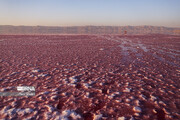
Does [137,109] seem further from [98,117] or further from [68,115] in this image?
[68,115]

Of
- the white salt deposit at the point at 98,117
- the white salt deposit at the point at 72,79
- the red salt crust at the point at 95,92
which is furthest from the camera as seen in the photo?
the white salt deposit at the point at 72,79

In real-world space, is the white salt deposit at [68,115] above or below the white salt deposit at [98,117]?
above

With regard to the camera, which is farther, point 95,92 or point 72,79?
point 72,79

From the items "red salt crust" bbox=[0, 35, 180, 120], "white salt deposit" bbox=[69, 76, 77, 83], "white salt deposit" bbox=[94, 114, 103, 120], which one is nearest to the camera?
"white salt deposit" bbox=[94, 114, 103, 120]

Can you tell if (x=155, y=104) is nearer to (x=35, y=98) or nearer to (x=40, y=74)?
(x=35, y=98)

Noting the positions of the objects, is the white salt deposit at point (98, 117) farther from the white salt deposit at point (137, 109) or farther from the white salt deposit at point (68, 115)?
the white salt deposit at point (137, 109)

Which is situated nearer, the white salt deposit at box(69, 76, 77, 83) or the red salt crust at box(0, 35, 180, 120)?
the red salt crust at box(0, 35, 180, 120)

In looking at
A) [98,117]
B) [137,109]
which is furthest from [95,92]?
[137,109]

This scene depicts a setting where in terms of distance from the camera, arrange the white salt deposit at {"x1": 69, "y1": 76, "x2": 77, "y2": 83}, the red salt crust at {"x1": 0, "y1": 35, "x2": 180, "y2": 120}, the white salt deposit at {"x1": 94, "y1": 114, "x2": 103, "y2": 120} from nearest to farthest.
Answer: the white salt deposit at {"x1": 94, "y1": 114, "x2": 103, "y2": 120}, the red salt crust at {"x1": 0, "y1": 35, "x2": 180, "y2": 120}, the white salt deposit at {"x1": 69, "y1": 76, "x2": 77, "y2": 83}

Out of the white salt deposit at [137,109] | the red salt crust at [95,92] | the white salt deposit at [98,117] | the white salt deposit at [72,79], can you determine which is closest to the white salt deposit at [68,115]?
the red salt crust at [95,92]

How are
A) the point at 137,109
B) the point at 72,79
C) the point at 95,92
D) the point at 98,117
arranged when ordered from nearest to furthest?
the point at 98,117 < the point at 137,109 < the point at 95,92 < the point at 72,79

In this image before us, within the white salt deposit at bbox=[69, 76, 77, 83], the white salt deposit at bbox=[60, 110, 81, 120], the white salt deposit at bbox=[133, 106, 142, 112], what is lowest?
the white salt deposit at bbox=[133, 106, 142, 112]

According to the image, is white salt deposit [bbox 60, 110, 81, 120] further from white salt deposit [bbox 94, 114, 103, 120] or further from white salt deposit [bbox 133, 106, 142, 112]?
white salt deposit [bbox 133, 106, 142, 112]

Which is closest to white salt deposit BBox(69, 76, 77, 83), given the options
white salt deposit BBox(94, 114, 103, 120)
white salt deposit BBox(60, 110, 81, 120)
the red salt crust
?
the red salt crust
